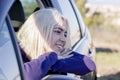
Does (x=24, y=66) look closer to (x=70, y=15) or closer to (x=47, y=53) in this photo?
(x=47, y=53)

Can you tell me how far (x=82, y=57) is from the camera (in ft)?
13.2

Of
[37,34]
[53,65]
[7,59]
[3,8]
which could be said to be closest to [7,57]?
[7,59]

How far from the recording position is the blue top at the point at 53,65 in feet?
11.7

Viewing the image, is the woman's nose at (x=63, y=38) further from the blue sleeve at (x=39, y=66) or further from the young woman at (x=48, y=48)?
the blue sleeve at (x=39, y=66)

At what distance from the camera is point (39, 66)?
363cm

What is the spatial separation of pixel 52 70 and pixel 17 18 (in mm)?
1463

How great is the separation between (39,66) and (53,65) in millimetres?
175

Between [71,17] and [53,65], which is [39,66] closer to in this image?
[53,65]

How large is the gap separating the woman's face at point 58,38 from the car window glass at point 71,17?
1.00m

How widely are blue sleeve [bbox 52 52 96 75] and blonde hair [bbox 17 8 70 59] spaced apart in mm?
166

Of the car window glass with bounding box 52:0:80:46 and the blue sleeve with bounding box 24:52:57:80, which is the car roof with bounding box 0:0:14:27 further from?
the car window glass with bounding box 52:0:80:46

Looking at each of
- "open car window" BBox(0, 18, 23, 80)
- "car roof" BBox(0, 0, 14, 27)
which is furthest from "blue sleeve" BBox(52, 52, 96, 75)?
"car roof" BBox(0, 0, 14, 27)

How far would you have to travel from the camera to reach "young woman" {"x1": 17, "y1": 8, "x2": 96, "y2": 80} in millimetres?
3695

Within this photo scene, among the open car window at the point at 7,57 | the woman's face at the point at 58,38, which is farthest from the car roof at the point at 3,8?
the woman's face at the point at 58,38
